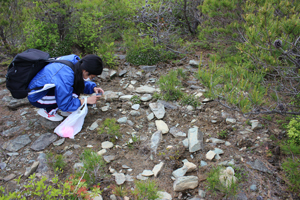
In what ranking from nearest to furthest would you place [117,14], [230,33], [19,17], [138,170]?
[138,170]
[230,33]
[19,17]
[117,14]

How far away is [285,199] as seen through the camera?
7.20 ft

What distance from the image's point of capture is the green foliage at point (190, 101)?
12.3ft

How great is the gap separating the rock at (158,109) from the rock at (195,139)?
2.02 feet

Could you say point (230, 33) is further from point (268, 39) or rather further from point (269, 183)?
point (269, 183)

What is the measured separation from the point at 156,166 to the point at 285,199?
1462 mm

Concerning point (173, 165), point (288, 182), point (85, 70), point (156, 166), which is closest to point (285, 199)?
point (288, 182)

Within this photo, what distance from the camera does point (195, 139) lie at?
118 inches

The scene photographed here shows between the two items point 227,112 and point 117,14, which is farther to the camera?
point 117,14

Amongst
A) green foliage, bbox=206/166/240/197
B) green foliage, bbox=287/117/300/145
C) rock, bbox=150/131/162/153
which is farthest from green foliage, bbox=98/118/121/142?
green foliage, bbox=287/117/300/145

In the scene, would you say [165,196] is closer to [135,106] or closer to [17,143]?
[135,106]

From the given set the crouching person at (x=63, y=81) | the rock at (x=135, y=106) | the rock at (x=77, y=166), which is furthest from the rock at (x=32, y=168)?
the rock at (x=135, y=106)

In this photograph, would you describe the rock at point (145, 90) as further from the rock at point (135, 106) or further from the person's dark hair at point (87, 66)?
the person's dark hair at point (87, 66)

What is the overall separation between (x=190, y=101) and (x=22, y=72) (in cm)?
275

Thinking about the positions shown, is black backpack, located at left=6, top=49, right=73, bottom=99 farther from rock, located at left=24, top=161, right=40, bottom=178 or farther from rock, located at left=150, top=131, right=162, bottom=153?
rock, located at left=150, top=131, right=162, bottom=153
